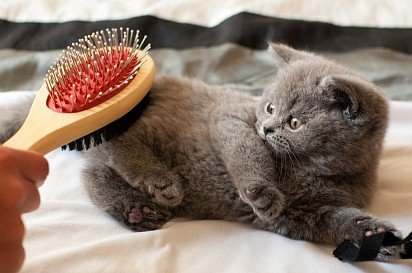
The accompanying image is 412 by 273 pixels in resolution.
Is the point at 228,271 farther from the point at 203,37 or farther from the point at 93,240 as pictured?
the point at 203,37

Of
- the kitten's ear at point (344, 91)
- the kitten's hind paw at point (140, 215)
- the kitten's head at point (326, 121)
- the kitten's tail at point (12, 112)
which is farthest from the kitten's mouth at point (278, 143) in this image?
the kitten's tail at point (12, 112)

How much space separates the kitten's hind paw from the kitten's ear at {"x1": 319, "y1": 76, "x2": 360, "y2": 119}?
357 mm

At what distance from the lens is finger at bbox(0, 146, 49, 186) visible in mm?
616

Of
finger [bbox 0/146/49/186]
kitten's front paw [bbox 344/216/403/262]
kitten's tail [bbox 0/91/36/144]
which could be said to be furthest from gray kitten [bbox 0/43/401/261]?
finger [bbox 0/146/49/186]

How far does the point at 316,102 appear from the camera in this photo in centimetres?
86

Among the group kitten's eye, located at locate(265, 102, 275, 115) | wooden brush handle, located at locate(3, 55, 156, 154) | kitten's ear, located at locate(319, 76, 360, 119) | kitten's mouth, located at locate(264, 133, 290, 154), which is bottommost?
wooden brush handle, located at locate(3, 55, 156, 154)

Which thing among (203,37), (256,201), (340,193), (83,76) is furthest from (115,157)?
(203,37)

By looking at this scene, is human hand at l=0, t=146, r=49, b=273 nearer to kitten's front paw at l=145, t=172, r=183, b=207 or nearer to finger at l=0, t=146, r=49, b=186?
finger at l=0, t=146, r=49, b=186

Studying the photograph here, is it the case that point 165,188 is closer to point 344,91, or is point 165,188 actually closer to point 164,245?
point 164,245

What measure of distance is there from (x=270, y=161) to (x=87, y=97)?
0.35m

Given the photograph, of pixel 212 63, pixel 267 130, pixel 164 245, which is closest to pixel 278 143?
pixel 267 130

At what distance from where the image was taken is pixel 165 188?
895 mm

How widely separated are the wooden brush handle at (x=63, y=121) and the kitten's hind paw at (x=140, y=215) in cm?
15

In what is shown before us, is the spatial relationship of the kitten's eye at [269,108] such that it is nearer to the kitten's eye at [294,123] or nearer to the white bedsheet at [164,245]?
the kitten's eye at [294,123]
